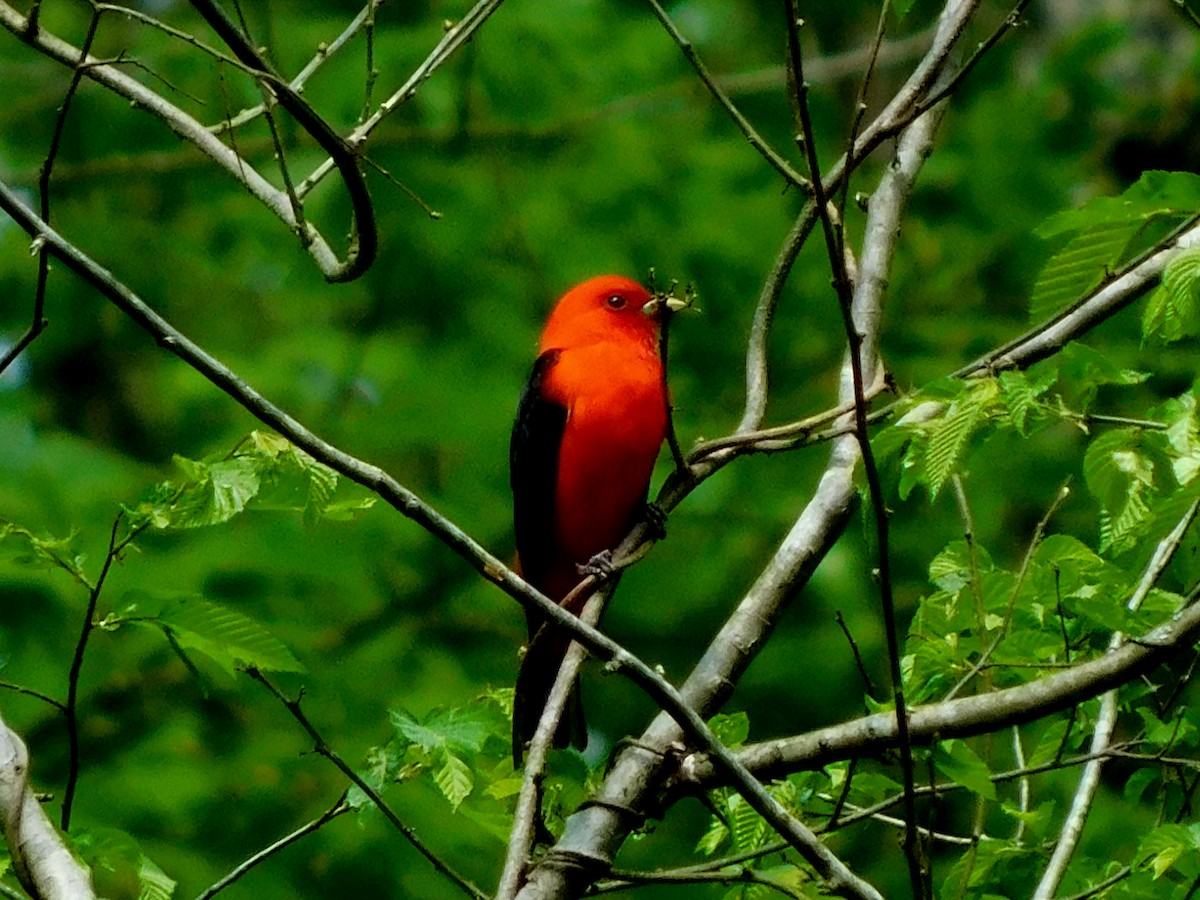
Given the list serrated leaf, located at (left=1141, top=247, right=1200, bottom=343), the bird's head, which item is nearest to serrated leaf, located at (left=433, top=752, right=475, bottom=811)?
serrated leaf, located at (left=1141, top=247, right=1200, bottom=343)

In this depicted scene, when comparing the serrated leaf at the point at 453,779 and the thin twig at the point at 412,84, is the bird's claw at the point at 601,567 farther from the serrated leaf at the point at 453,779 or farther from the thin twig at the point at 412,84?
the thin twig at the point at 412,84

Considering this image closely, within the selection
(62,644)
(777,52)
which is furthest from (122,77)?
(777,52)

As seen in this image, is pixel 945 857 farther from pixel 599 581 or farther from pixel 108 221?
pixel 108 221

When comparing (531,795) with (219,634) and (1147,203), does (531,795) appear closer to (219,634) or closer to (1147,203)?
(219,634)

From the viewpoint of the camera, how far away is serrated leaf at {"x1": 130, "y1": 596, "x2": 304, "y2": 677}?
124 inches

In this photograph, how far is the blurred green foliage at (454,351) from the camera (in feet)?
21.5

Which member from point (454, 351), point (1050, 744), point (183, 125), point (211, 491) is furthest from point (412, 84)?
point (454, 351)

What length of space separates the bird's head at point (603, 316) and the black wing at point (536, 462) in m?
0.13

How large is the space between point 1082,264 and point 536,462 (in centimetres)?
254

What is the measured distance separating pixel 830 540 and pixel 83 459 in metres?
4.33

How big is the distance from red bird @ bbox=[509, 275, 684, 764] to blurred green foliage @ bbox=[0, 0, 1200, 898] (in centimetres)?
111

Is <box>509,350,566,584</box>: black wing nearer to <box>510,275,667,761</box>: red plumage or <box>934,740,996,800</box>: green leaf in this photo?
<box>510,275,667,761</box>: red plumage

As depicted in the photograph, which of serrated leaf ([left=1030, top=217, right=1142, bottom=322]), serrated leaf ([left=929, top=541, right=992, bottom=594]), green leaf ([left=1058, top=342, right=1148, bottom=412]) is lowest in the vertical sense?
serrated leaf ([left=929, top=541, right=992, bottom=594])

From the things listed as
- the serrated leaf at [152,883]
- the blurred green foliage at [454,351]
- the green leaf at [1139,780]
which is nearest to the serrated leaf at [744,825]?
the green leaf at [1139,780]
